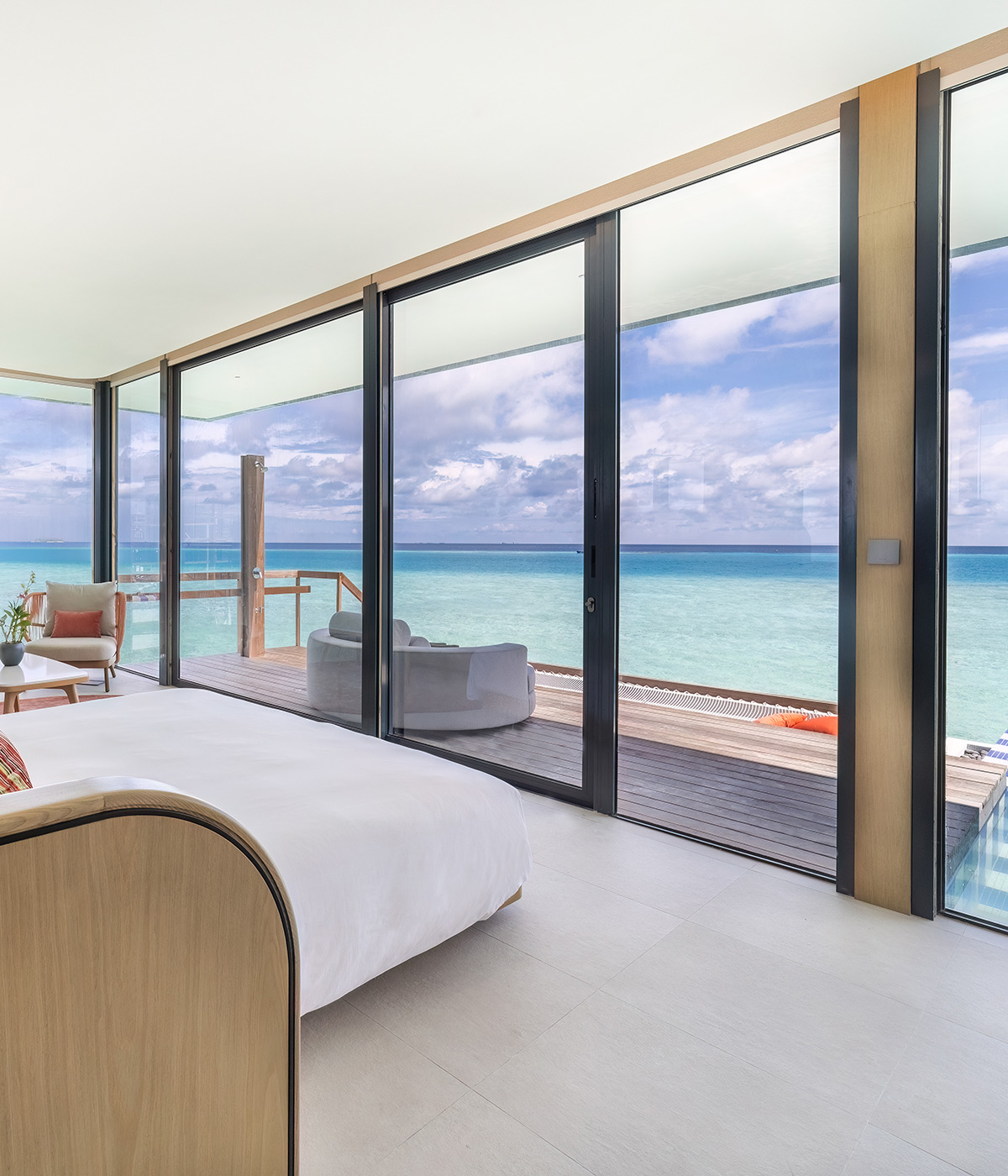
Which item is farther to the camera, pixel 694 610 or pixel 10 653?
pixel 10 653

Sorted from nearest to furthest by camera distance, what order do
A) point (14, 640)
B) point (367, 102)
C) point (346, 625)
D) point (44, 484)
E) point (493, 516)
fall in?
point (367, 102), point (493, 516), point (346, 625), point (14, 640), point (44, 484)

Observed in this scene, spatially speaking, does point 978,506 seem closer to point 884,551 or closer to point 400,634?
point 884,551

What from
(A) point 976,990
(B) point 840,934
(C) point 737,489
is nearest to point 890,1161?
(A) point 976,990

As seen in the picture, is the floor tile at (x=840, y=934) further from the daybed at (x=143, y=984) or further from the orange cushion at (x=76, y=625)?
the orange cushion at (x=76, y=625)

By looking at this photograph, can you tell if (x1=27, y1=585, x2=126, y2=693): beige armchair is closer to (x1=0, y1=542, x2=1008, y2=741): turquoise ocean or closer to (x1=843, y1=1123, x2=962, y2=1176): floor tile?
(x1=0, y1=542, x2=1008, y2=741): turquoise ocean

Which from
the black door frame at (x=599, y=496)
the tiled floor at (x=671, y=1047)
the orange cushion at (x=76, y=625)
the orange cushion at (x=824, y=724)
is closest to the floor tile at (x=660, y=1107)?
the tiled floor at (x=671, y=1047)

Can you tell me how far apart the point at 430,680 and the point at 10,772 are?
2.56 m

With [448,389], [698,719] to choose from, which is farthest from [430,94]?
[698,719]

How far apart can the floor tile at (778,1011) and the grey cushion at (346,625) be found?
2.62m

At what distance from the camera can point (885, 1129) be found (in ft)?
4.67

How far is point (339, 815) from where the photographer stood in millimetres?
1789

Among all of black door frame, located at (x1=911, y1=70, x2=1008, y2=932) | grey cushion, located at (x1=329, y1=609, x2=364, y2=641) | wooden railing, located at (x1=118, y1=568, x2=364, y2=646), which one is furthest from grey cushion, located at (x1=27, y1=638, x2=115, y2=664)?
black door frame, located at (x1=911, y1=70, x2=1008, y2=932)

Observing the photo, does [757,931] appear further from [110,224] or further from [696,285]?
[110,224]

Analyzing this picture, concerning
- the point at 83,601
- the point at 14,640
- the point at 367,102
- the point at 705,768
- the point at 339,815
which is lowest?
the point at 705,768
